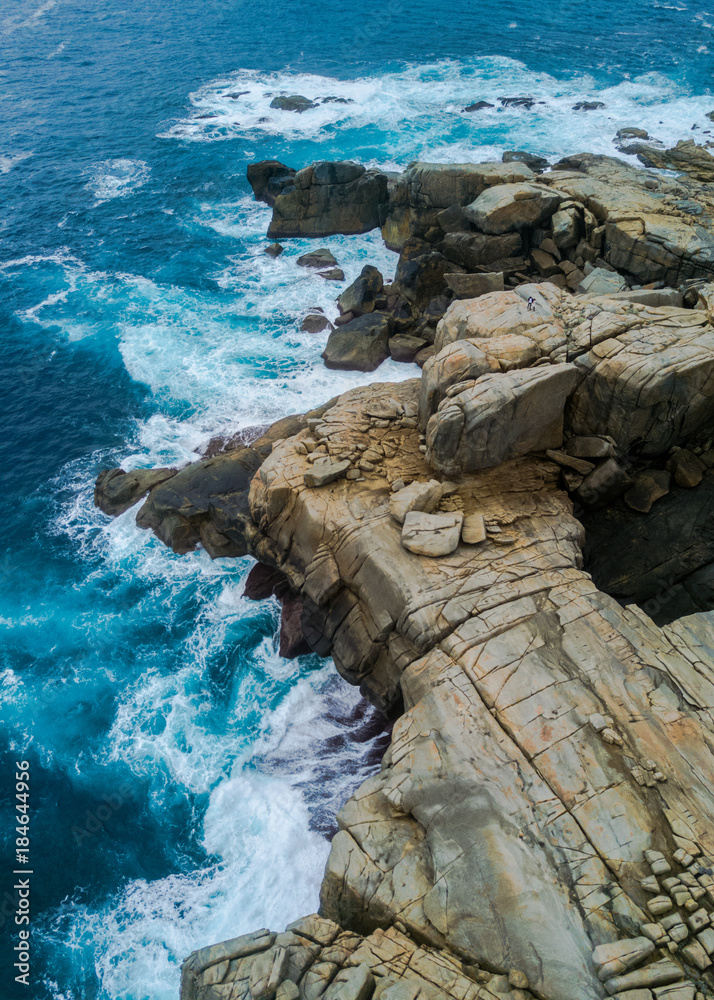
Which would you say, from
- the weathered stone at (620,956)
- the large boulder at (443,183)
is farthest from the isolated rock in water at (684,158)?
the weathered stone at (620,956)

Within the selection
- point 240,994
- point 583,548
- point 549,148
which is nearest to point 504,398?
point 583,548

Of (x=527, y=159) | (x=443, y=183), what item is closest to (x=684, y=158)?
(x=527, y=159)

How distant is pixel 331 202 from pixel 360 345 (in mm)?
15029

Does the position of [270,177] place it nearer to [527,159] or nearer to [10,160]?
Answer: [527,159]

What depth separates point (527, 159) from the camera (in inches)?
1531

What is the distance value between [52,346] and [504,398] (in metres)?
27.2

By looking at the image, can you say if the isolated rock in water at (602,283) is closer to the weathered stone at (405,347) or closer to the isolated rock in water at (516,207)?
the isolated rock in water at (516,207)

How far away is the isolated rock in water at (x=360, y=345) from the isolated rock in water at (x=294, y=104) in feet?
118

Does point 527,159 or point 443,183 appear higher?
point 527,159

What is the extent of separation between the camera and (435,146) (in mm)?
44781

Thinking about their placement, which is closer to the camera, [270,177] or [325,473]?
[325,473]

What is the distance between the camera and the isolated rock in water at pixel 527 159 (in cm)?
3841

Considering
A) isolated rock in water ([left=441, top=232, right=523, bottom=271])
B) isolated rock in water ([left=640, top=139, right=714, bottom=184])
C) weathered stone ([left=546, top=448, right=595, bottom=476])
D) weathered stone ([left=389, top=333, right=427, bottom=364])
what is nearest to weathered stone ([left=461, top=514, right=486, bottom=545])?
weathered stone ([left=546, top=448, right=595, bottom=476])

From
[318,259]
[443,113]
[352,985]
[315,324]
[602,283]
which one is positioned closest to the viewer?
[352,985]
